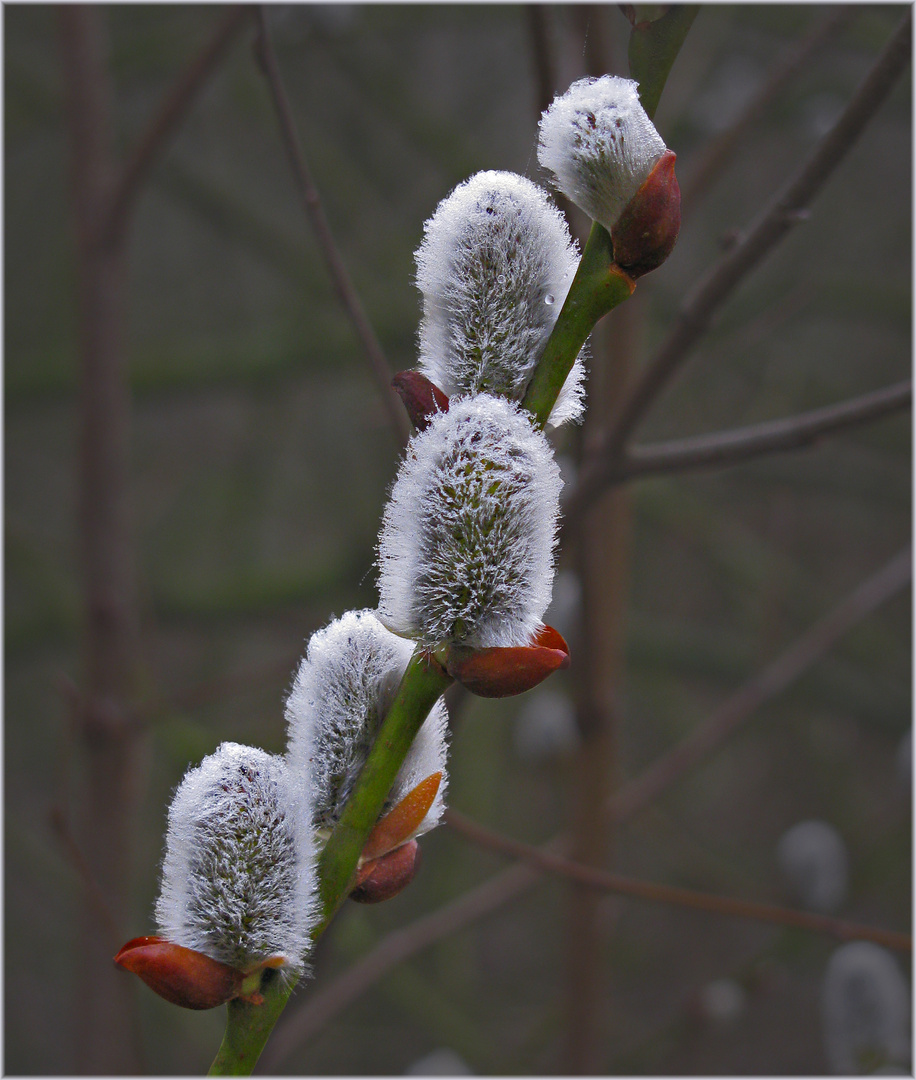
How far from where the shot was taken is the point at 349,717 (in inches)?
15.2

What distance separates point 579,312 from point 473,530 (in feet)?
0.31

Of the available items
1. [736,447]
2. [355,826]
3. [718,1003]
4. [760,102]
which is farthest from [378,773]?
[718,1003]

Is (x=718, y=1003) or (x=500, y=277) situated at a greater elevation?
(x=500, y=277)

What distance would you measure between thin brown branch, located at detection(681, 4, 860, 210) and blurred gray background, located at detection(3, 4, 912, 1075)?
841 millimetres

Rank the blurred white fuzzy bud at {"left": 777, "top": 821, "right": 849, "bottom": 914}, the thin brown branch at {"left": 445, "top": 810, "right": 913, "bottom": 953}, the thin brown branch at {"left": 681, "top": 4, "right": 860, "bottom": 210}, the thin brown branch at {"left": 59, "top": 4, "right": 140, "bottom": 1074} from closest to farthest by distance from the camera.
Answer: the thin brown branch at {"left": 445, "top": 810, "right": 913, "bottom": 953} < the thin brown branch at {"left": 681, "top": 4, "right": 860, "bottom": 210} < the thin brown branch at {"left": 59, "top": 4, "right": 140, "bottom": 1074} < the blurred white fuzzy bud at {"left": 777, "top": 821, "right": 849, "bottom": 914}

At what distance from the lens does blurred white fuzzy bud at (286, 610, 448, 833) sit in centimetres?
39

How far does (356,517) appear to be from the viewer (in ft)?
9.10

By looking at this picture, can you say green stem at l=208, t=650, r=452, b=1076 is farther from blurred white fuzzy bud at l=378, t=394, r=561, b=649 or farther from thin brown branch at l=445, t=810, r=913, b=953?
thin brown branch at l=445, t=810, r=913, b=953

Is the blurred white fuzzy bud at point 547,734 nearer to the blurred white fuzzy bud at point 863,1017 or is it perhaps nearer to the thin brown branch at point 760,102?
the blurred white fuzzy bud at point 863,1017

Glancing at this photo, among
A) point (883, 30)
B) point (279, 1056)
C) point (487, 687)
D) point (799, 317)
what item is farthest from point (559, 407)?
point (799, 317)

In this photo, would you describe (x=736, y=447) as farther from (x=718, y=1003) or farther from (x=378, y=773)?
(x=718, y=1003)

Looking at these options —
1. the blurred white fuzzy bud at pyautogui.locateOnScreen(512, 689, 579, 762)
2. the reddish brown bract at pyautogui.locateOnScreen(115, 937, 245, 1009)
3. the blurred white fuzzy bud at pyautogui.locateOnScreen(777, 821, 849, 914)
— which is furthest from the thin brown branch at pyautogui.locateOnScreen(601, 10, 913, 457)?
the blurred white fuzzy bud at pyautogui.locateOnScreen(777, 821, 849, 914)

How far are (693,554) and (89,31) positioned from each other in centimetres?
239

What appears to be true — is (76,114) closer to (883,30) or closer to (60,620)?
(60,620)
